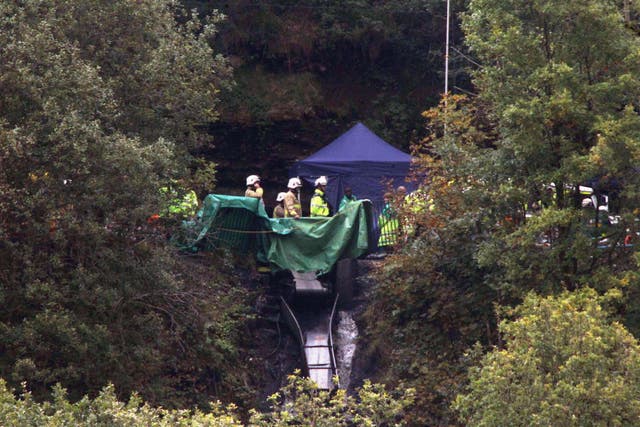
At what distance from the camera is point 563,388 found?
1045 centimetres

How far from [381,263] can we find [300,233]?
2024 millimetres

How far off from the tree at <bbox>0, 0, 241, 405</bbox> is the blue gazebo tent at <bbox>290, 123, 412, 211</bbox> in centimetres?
906

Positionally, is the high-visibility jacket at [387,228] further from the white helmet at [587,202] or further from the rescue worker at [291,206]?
the white helmet at [587,202]

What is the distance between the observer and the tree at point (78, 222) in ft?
43.3

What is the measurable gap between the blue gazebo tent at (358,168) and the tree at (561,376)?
43.2 feet

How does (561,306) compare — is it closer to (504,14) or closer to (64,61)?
(504,14)

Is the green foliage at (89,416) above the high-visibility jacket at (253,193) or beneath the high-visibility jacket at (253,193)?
beneath

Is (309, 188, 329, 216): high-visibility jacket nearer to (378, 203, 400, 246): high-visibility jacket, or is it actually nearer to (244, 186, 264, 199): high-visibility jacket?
(244, 186, 264, 199): high-visibility jacket

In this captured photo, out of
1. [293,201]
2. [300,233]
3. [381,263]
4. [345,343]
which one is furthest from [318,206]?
[345,343]

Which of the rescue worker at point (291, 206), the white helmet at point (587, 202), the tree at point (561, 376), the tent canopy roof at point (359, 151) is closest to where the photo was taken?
the tree at point (561, 376)

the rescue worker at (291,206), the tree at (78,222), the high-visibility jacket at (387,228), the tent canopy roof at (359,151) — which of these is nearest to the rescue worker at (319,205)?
the rescue worker at (291,206)

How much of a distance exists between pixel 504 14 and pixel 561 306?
4766 millimetres

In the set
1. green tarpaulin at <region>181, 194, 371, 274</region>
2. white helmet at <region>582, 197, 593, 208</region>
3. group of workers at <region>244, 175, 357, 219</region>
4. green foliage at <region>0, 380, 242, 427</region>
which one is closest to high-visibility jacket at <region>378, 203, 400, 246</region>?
green tarpaulin at <region>181, 194, 371, 274</region>

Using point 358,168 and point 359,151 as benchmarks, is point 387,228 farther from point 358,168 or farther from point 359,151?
point 359,151
